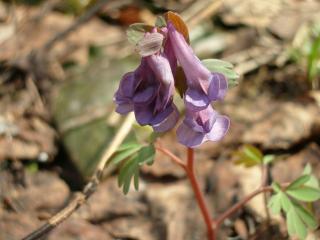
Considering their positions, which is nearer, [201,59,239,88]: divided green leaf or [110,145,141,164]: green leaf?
[201,59,239,88]: divided green leaf

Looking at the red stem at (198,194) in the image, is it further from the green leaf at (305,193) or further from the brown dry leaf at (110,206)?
the brown dry leaf at (110,206)

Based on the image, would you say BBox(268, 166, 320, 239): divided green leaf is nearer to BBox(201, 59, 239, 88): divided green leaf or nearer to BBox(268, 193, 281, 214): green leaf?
BBox(268, 193, 281, 214): green leaf

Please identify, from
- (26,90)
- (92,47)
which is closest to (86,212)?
(26,90)

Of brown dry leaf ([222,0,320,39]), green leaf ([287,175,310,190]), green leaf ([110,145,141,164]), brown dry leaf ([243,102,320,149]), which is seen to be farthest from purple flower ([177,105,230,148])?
brown dry leaf ([222,0,320,39])

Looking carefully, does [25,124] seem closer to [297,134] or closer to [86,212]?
[86,212]

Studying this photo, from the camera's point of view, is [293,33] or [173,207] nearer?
[173,207]

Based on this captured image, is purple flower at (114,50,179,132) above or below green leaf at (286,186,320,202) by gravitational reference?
above

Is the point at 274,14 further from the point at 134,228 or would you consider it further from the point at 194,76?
the point at 194,76
